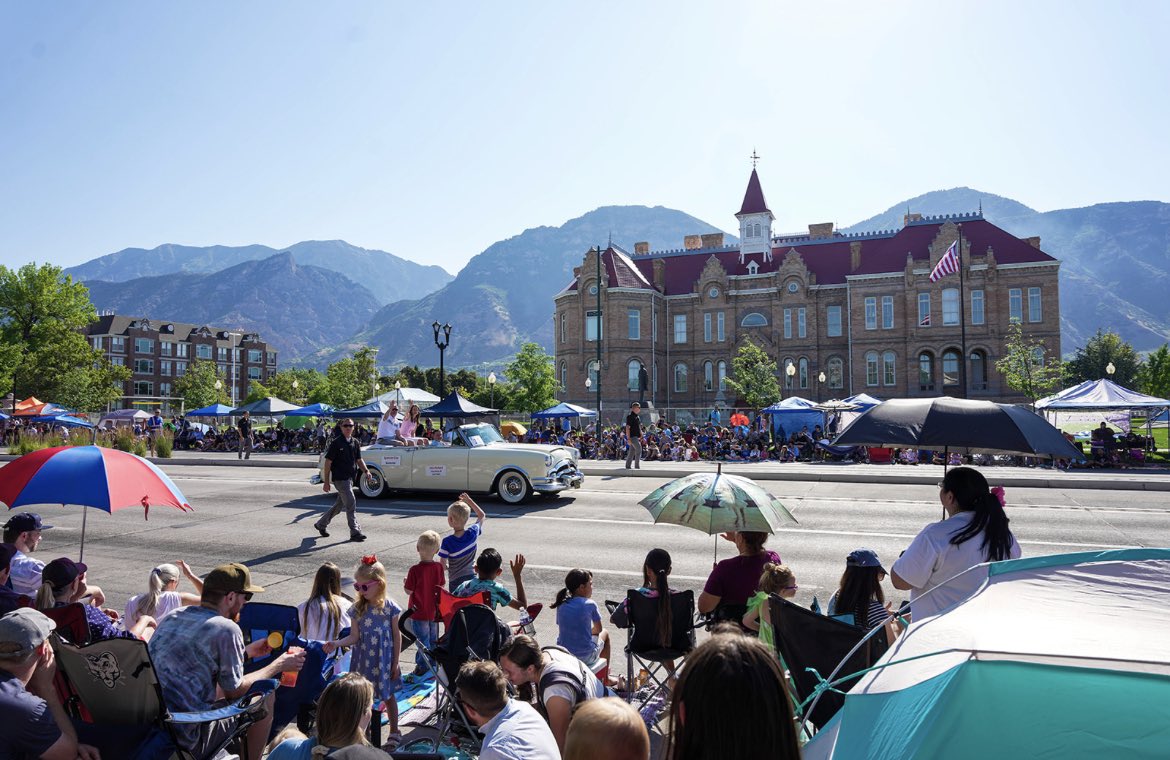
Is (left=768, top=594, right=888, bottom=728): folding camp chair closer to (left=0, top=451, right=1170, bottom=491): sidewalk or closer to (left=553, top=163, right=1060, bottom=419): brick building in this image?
(left=0, top=451, right=1170, bottom=491): sidewalk

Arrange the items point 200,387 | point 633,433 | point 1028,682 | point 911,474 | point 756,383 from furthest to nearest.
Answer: point 200,387
point 756,383
point 633,433
point 911,474
point 1028,682

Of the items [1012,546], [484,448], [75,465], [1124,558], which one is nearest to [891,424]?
[1012,546]

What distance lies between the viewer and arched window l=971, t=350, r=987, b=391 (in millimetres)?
52719

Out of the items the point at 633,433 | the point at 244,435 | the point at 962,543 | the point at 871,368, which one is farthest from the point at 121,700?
the point at 871,368

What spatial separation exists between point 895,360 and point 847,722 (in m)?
57.3

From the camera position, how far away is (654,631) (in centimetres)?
550

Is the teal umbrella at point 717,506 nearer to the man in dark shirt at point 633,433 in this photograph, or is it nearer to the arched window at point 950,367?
the man in dark shirt at point 633,433

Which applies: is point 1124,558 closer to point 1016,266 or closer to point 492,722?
point 492,722

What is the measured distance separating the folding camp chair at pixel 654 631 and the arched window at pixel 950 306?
54.6 meters

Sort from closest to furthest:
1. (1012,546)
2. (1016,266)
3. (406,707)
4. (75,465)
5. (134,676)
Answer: (134,676)
(1012,546)
(406,707)
(75,465)
(1016,266)

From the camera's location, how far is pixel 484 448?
54.4 ft

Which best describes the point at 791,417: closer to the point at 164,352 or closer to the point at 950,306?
the point at 950,306

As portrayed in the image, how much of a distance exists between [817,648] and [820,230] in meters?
63.3

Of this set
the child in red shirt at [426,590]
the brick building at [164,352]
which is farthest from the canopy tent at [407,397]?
the brick building at [164,352]
